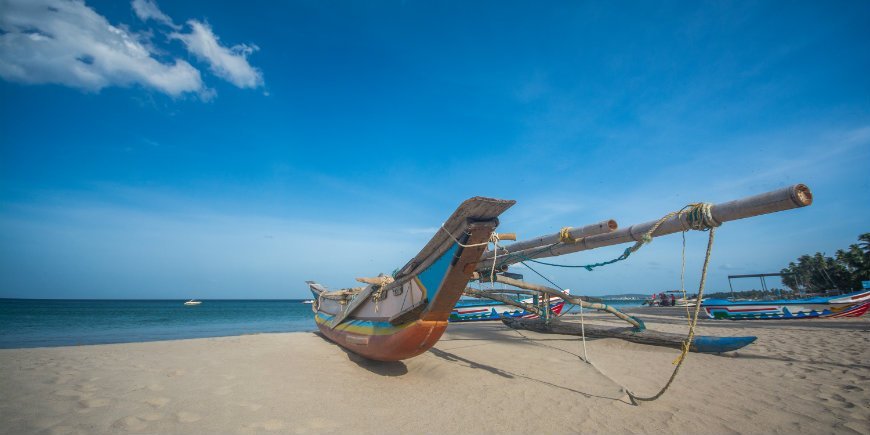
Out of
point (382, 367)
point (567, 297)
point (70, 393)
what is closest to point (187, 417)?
point (70, 393)

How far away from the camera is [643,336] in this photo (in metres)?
9.44

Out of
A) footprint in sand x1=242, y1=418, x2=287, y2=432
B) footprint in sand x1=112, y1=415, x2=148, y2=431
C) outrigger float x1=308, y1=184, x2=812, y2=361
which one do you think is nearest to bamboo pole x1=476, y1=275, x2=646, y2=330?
outrigger float x1=308, y1=184, x2=812, y2=361

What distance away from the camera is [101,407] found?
4.59 meters

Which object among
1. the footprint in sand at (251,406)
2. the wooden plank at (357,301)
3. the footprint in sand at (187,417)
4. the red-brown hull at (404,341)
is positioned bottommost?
the footprint in sand at (251,406)

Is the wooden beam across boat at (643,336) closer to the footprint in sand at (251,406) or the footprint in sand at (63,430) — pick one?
the footprint in sand at (251,406)

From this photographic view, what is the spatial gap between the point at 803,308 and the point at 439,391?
2167 centimetres

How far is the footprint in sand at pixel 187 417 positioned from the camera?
4.27 meters

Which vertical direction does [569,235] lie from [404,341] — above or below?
above

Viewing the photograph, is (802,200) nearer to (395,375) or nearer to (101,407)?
(395,375)

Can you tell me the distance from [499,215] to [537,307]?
8129mm

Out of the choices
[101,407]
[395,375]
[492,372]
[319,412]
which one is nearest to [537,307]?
[492,372]

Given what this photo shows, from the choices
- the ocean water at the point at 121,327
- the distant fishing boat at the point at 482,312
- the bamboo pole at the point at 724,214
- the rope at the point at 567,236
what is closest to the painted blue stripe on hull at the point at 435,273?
the rope at the point at 567,236

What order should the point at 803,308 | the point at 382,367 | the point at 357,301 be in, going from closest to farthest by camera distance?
the point at 382,367 → the point at 357,301 → the point at 803,308

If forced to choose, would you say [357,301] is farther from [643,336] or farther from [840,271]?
[840,271]
